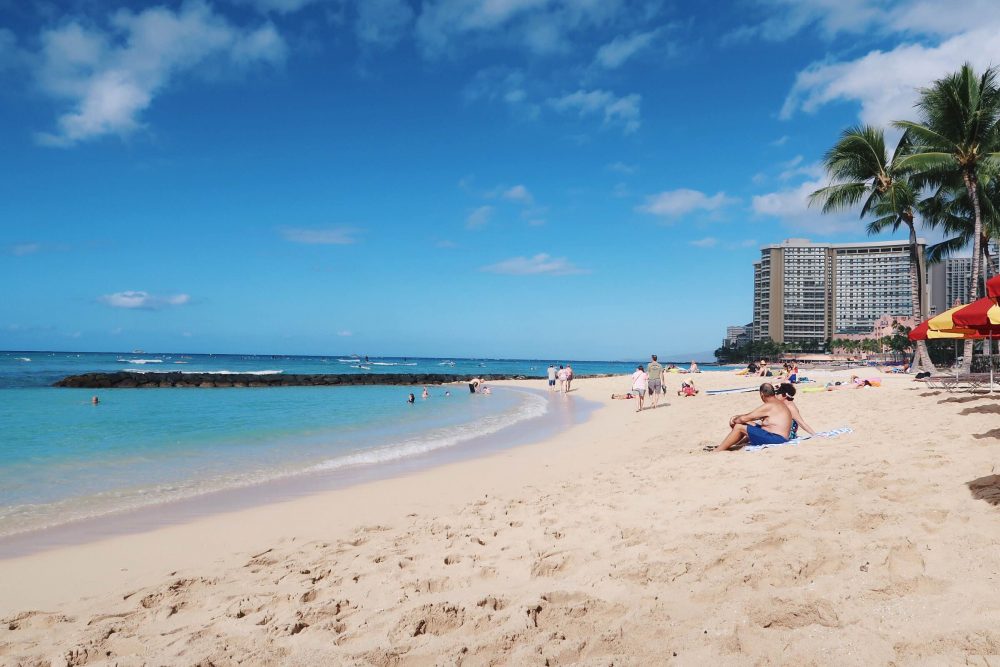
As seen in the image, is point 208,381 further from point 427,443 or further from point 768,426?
point 768,426

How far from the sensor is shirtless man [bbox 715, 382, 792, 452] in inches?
319

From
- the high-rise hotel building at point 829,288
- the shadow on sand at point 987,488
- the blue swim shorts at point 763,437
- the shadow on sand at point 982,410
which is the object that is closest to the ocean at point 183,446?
the blue swim shorts at point 763,437

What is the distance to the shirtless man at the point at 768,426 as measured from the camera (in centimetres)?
811

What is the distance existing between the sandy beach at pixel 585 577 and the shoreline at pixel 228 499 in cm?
38

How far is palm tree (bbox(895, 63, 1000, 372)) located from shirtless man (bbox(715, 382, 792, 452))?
1669 cm

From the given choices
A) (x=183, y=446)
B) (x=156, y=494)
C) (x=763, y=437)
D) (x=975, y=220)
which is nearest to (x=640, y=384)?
(x=763, y=437)

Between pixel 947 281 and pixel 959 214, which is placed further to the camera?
pixel 947 281

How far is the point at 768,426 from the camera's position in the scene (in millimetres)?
8367

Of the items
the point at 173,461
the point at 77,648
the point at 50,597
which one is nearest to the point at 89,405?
the point at 173,461

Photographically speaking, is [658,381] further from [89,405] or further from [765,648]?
[89,405]

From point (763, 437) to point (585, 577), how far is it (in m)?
5.21

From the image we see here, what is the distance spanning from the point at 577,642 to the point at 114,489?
8.19 metres

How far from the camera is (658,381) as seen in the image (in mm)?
19125

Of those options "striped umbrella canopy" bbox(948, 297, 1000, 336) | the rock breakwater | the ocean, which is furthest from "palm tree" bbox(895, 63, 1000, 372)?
the rock breakwater
